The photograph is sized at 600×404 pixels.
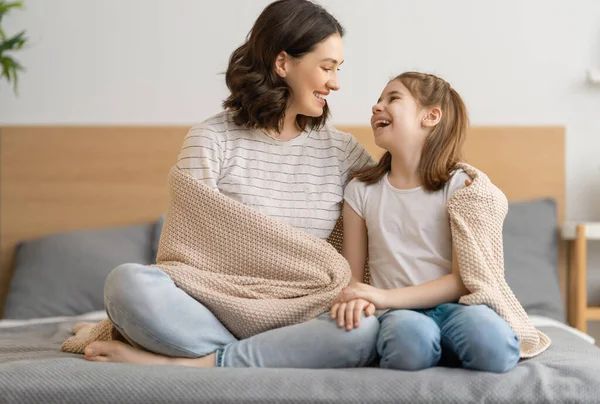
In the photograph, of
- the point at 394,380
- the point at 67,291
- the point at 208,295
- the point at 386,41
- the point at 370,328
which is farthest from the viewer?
the point at 386,41

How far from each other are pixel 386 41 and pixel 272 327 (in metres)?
1.43

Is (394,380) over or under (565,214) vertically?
over

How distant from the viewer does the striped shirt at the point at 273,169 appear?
1575 millimetres

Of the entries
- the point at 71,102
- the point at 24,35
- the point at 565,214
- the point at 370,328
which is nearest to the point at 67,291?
the point at 71,102

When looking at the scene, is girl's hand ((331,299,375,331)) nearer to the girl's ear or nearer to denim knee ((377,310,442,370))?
denim knee ((377,310,442,370))

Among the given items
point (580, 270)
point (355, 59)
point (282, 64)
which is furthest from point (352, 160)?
point (580, 270)

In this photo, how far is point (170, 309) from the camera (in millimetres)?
1329

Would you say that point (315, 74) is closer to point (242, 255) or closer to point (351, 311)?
point (242, 255)

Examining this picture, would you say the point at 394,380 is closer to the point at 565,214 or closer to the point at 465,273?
the point at 465,273

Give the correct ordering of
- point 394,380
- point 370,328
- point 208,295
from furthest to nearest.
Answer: point 208,295, point 370,328, point 394,380

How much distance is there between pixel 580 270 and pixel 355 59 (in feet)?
3.24

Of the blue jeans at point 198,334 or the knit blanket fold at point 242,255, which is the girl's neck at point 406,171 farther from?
the blue jeans at point 198,334

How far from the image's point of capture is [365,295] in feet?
4.44

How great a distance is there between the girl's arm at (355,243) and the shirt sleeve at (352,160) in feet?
0.35
